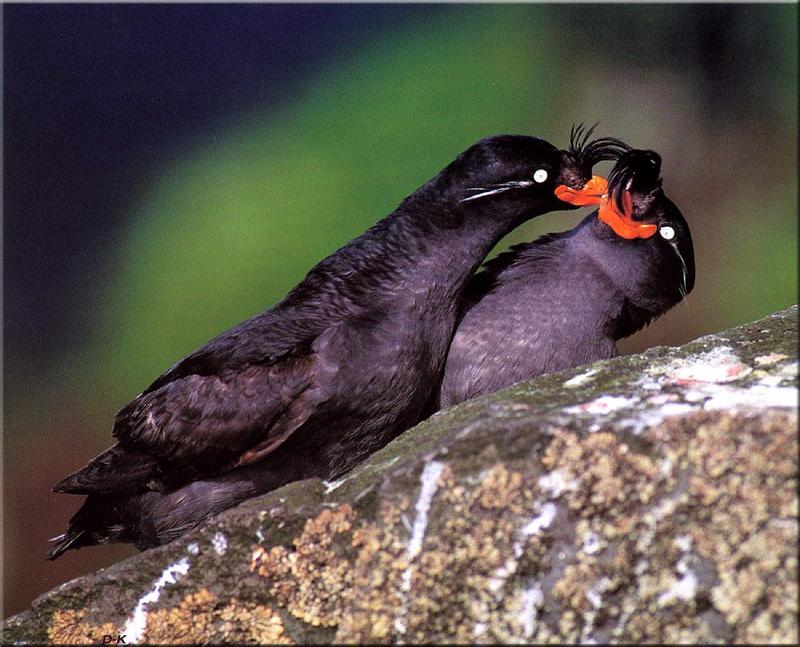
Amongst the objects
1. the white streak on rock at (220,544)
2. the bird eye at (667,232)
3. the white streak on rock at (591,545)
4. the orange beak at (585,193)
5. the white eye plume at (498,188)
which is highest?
the white eye plume at (498,188)

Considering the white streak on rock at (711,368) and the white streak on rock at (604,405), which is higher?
the white streak on rock at (604,405)

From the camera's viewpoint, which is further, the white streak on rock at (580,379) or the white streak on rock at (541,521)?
the white streak on rock at (580,379)

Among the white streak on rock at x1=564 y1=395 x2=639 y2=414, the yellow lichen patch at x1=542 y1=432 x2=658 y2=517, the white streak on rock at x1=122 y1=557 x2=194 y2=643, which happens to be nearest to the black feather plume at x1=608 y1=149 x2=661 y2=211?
the white streak on rock at x1=564 y1=395 x2=639 y2=414

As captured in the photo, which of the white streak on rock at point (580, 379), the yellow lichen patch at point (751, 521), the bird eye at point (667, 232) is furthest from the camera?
the bird eye at point (667, 232)

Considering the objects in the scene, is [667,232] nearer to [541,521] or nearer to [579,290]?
[579,290]

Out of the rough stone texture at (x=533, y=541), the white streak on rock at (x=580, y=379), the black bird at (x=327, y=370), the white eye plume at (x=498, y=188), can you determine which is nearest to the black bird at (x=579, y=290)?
the black bird at (x=327, y=370)

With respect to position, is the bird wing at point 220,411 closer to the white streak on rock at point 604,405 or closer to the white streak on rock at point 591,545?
the white streak on rock at point 604,405
